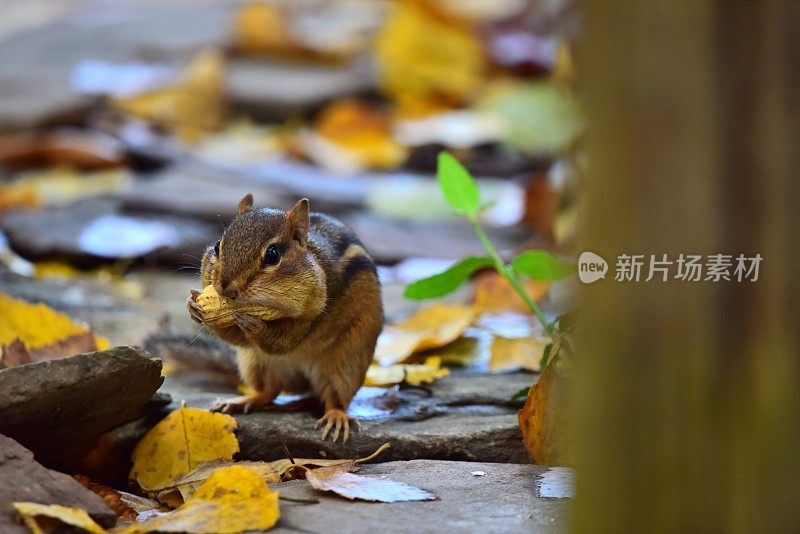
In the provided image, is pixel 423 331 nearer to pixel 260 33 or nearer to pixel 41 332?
pixel 41 332

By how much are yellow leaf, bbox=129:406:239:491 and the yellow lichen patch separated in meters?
0.57

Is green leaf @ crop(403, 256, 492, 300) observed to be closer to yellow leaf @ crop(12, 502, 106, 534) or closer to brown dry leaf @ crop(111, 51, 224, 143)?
yellow leaf @ crop(12, 502, 106, 534)

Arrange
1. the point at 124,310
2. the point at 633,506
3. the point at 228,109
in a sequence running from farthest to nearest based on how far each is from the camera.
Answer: the point at 228,109
the point at 124,310
the point at 633,506

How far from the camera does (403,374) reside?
11.9 feet

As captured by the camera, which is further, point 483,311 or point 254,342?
point 483,311

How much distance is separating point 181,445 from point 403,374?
2.75 feet

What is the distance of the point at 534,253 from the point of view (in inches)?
134

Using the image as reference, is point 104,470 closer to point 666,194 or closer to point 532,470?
point 532,470

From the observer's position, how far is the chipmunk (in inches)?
120

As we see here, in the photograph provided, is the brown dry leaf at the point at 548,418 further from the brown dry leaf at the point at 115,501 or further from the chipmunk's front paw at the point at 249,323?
the brown dry leaf at the point at 115,501

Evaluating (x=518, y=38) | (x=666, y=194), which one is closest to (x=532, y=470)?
(x=666, y=194)

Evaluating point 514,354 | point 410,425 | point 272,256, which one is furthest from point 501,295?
point 272,256

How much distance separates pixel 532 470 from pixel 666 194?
137cm

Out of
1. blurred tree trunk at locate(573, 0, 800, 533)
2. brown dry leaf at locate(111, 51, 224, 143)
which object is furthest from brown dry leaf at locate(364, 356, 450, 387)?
brown dry leaf at locate(111, 51, 224, 143)
